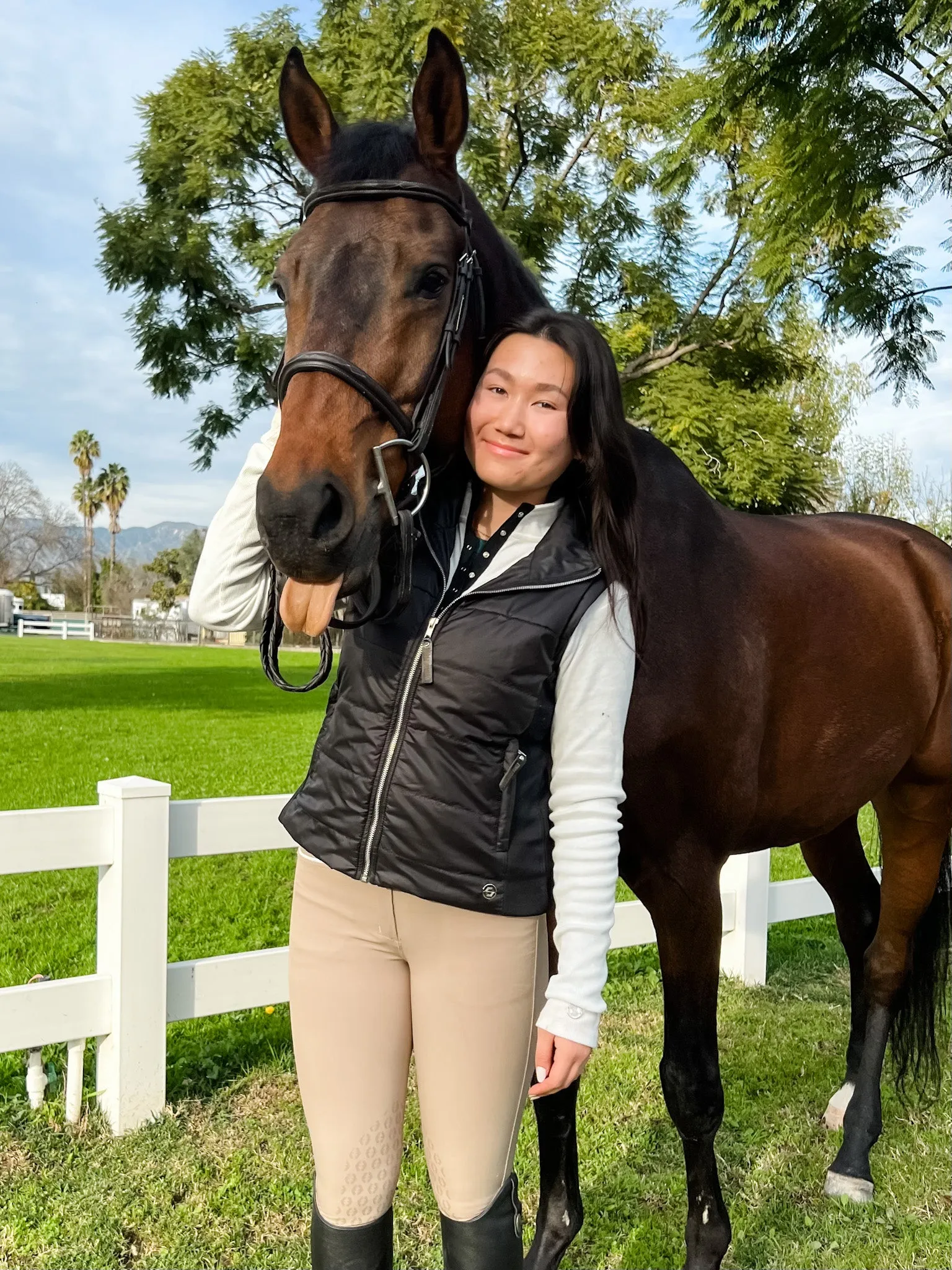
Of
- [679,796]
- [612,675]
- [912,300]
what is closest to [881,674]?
[679,796]

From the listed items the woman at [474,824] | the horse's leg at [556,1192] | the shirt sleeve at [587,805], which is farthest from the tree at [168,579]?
the shirt sleeve at [587,805]

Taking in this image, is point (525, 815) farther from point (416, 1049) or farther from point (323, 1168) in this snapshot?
point (323, 1168)

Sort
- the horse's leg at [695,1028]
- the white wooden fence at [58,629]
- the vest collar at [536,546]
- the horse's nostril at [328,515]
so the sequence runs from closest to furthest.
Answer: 1. the horse's nostril at [328,515]
2. the vest collar at [536,546]
3. the horse's leg at [695,1028]
4. the white wooden fence at [58,629]

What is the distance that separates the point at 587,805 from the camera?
153 cm

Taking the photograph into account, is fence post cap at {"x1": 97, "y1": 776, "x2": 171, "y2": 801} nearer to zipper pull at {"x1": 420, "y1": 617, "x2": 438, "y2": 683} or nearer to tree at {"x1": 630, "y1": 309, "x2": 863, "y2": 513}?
zipper pull at {"x1": 420, "y1": 617, "x2": 438, "y2": 683}

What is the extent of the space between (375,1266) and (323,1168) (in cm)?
18

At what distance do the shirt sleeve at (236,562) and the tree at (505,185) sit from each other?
11.9 meters

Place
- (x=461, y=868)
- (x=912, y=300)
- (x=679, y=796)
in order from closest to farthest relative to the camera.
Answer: (x=461, y=868) → (x=679, y=796) → (x=912, y=300)

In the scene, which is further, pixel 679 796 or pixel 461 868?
A: pixel 679 796

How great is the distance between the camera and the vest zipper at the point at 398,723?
5.04ft

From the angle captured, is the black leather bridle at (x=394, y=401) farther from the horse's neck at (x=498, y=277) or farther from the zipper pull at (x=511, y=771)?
the zipper pull at (x=511, y=771)

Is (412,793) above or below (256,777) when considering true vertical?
above

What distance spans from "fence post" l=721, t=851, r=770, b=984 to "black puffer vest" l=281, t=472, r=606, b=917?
325cm

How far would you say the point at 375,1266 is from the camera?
158cm
